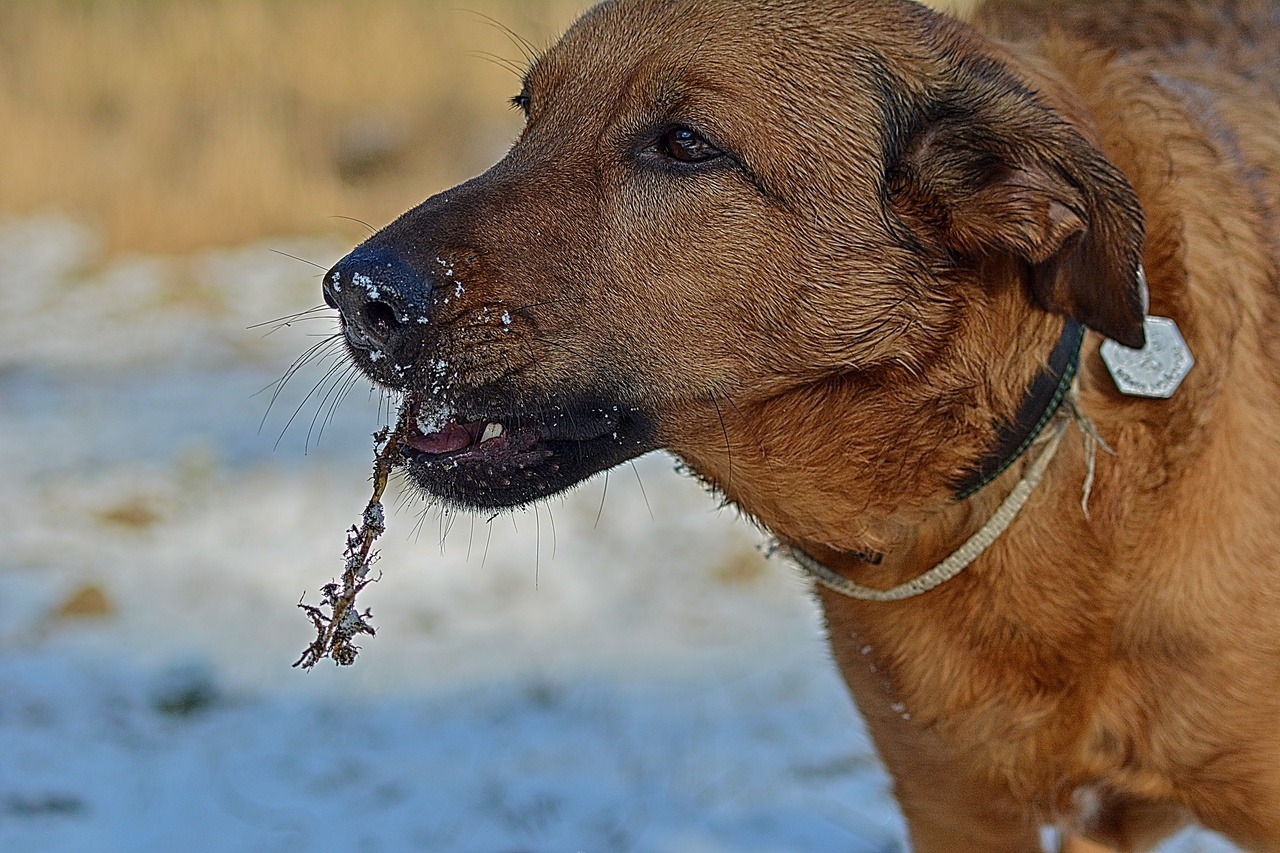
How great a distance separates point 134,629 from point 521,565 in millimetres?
1434

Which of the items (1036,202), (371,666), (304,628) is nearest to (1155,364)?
(1036,202)

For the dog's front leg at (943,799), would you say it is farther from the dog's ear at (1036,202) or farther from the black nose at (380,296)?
the black nose at (380,296)

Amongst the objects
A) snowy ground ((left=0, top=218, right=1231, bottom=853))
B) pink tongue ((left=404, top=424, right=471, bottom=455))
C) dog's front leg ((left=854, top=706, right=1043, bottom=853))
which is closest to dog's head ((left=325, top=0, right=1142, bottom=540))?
pink tongue ((left=404, top=424, right=471, bottom=455))

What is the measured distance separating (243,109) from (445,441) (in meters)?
7.46

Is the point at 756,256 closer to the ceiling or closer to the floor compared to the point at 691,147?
closer to the floor

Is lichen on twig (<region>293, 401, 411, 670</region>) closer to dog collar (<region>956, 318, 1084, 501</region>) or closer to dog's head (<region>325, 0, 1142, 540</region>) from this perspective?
dog's head (<region>325, 0, 1142, 540</region>)

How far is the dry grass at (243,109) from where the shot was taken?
8.62 meters

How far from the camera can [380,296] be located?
2.22 meters

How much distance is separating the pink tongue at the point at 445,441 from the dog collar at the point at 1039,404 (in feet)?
3.19

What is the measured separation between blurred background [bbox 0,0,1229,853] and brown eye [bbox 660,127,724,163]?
2.98 ft

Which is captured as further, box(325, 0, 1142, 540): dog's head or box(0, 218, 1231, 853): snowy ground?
box(0, 218, 1231, 853): snowy ground

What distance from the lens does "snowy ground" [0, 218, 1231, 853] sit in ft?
13.0

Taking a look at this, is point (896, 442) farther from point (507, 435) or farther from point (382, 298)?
point (382, 298)

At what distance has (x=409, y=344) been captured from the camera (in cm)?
228
